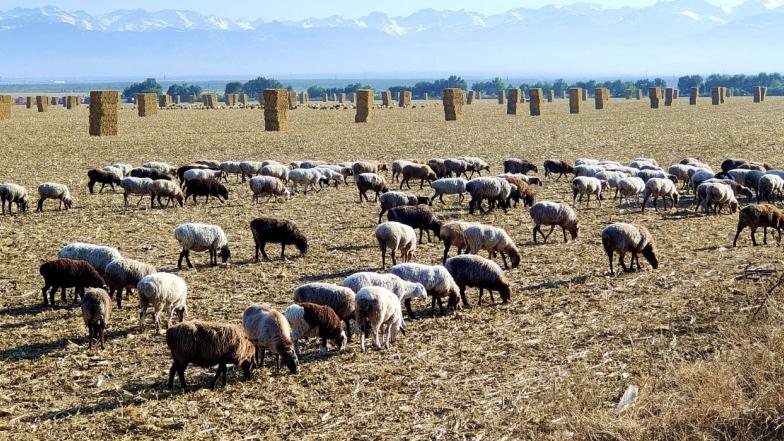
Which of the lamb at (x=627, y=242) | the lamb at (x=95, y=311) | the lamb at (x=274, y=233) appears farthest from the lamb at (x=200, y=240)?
the lamb at (x=627, y=242)

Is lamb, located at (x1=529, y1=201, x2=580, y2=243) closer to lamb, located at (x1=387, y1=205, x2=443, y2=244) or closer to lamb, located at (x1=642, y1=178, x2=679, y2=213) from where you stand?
lamb, located at (x1=387, y1=205, x2=443, y2=244)

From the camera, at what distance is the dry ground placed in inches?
309

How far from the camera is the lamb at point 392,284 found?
1103cm

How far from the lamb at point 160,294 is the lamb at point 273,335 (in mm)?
1798

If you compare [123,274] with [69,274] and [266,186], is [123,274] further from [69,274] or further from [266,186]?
[266,186]

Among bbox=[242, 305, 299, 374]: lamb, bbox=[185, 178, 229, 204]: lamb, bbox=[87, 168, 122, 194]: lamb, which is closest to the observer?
bbox=[242, 305, 299, 374]: lamb

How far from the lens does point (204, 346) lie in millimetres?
8750

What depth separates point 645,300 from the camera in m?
11.6

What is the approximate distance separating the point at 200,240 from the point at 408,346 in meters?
5.38

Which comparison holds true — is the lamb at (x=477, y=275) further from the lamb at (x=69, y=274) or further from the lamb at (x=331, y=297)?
the lamb at (x=69, y=274)

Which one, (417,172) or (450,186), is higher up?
(417,172)

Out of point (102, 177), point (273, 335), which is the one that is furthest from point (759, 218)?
point (102, 177)

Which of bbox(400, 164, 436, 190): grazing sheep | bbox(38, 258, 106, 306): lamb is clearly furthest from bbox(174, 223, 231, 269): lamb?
bbox(400, 164, 436, 190): grazing sheep

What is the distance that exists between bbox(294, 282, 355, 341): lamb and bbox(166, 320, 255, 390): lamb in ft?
5.58
